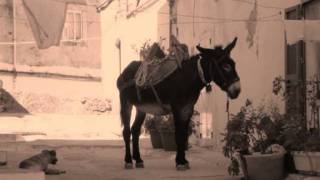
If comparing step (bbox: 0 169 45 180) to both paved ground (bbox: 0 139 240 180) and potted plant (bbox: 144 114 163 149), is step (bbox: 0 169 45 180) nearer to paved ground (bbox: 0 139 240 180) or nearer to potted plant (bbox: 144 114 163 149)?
paved ground (bbox: 0 139 240 180)

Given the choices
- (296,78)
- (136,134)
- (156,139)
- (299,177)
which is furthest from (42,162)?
(156,139)

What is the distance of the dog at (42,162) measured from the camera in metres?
8.55

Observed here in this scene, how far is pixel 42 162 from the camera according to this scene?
350 inches

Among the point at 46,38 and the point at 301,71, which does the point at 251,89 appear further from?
the point at 46,38

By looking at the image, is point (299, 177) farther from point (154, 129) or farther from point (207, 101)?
point (207, 101)

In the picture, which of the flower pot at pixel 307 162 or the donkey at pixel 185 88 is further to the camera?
the donkey at pixel 185 88

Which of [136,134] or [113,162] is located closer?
[136,134]

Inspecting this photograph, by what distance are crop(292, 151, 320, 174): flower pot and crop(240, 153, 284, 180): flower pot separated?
0.66 feet

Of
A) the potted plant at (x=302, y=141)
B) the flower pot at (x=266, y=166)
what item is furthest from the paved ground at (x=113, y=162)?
the potted plant at (x=302, y=141)

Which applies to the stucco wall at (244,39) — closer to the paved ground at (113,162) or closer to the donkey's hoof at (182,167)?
the paved ground at (113,162)

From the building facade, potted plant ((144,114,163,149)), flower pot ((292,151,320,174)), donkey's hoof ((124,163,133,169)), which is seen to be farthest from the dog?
the building facade

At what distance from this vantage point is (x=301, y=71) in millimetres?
9266

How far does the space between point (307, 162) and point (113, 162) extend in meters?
4.05

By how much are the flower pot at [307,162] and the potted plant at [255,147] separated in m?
0.20
